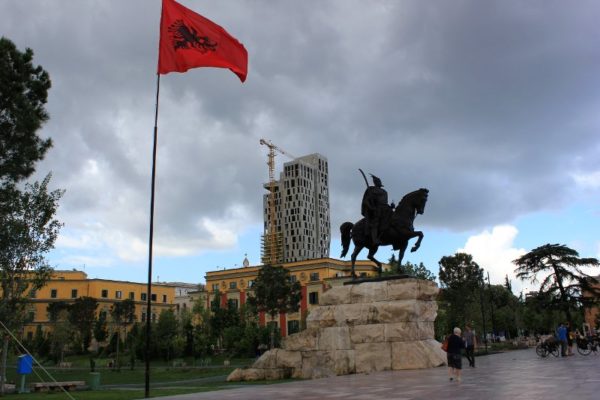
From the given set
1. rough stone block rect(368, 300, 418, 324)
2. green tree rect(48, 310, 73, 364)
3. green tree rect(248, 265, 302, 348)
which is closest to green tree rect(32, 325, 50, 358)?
green tree rect(48, 310, 73, 364)

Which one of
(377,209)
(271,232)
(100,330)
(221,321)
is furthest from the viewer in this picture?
(271,232)

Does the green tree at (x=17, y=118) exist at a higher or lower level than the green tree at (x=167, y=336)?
higher

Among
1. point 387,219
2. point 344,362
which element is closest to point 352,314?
point 344,362

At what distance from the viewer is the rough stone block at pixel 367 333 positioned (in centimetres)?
1989

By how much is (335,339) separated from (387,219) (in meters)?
5.30

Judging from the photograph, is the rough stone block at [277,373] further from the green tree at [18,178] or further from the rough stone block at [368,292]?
the green tree at [18,178]

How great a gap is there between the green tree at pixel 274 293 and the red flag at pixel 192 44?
5020 centimetres

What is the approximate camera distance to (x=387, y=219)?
22188 mm

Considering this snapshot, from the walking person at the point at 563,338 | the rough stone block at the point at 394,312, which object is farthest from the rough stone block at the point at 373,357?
the walking person at the point at 563,338

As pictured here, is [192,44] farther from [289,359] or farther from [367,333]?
[367,333]

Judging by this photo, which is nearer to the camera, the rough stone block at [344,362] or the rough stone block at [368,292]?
the rough stone block at [344,362]

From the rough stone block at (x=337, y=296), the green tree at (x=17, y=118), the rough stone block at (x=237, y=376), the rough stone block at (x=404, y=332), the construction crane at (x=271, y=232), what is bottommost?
the rough stone block at (x=237, y=376)

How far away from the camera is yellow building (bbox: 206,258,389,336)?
79562 mm

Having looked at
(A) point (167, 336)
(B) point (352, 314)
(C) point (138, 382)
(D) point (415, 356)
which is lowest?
(C) point (138, 382)
